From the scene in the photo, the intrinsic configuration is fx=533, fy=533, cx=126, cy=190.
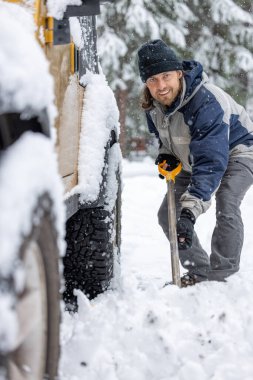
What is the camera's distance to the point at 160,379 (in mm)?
2135

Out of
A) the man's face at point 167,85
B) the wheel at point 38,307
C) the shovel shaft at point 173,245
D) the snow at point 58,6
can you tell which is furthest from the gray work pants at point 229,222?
the wheel at point 38,307

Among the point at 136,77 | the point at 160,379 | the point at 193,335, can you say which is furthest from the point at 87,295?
the point at 136,77

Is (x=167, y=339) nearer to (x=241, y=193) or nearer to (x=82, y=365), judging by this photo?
(x=82, y=365)

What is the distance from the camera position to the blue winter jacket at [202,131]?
3348 mm

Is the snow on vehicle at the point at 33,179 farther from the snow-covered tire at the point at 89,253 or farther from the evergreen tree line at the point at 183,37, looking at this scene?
the evergreen tree line at the point at 183,37

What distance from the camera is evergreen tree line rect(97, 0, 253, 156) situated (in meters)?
14.2

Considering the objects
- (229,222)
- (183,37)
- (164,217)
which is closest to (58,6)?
(229,222)

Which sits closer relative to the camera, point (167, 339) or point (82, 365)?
point (82, 365)

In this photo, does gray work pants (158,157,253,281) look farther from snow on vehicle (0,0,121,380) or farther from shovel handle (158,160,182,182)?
snow on vehicle (0,0,121,380)

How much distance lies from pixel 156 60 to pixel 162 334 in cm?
185

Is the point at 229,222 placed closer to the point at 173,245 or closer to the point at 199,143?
the point at 173,245

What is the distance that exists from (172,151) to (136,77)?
11.2m

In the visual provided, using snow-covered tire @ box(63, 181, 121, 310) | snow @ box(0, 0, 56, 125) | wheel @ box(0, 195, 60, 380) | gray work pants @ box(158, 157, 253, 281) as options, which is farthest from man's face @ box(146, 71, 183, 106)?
wheel @ box(0, 195, 60, 380)

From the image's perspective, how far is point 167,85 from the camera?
11.6 feet
